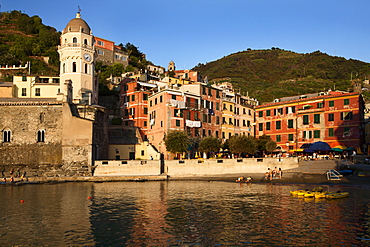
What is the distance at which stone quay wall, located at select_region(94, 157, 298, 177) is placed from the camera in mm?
54844

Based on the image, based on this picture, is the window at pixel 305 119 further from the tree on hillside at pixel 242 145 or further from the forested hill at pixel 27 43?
the forested hill at pixel 27 43

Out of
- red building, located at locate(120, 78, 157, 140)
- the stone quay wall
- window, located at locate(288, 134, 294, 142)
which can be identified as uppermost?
red building, located at locate(120, 78, 157, 140)

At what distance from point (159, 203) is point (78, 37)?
4209cm

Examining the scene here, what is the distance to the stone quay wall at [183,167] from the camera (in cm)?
5484

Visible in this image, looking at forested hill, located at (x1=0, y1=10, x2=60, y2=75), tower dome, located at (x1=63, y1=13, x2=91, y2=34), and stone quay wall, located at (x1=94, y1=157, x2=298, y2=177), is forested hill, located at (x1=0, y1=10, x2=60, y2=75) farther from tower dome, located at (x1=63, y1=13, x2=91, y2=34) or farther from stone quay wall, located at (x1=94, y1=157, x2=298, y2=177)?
stone quay wall, located at (x1=94, y1=157, x2=298, y2=177)

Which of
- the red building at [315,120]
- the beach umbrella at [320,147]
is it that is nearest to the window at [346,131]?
the red building at [315,120]

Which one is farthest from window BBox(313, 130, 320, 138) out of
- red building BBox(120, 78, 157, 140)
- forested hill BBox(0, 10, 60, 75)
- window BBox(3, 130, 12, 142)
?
forested hill BBox(0, 10, 60, 75)

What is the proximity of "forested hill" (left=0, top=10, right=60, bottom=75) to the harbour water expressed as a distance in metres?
66.2

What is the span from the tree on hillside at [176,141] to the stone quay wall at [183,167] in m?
4.23

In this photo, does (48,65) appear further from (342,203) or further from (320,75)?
(320,75)

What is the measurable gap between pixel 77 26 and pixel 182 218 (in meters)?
48.7

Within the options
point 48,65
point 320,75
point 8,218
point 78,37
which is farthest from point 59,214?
point 320,75

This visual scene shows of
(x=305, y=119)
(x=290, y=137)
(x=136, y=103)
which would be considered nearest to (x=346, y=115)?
(x=305, y=119)

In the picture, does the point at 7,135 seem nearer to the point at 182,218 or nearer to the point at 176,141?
the point at 176,141
